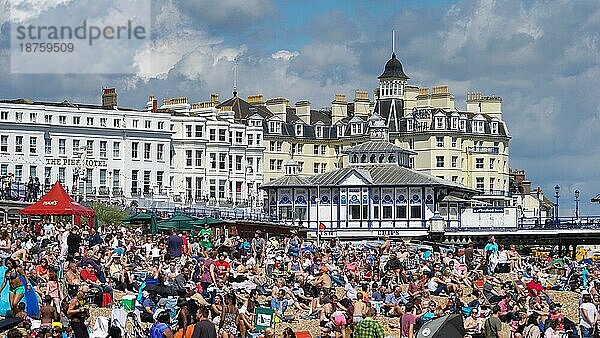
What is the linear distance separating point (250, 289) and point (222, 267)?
7.93 ft

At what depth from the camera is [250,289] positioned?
24.7 meters

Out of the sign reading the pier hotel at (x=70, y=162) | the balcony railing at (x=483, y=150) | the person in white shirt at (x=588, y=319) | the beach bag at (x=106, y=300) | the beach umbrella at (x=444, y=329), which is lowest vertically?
the person in white shirt at (x=588, y=319)

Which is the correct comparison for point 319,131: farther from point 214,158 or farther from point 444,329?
point 444,329

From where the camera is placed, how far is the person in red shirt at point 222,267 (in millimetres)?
26078

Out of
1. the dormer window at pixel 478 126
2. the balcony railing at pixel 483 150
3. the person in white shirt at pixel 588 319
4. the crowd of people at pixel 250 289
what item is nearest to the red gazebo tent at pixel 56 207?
the crowd of people at pixel 250 289

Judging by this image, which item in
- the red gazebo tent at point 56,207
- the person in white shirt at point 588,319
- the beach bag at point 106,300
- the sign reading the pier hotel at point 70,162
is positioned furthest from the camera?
the sign reading the pier hotel at point 70,162

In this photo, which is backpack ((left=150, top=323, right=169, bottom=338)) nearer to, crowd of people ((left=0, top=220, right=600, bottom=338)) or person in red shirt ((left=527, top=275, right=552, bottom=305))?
crowd of people ((left=0, top=220, right=600, bottom=338))

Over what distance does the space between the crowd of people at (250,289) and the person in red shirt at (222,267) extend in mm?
51

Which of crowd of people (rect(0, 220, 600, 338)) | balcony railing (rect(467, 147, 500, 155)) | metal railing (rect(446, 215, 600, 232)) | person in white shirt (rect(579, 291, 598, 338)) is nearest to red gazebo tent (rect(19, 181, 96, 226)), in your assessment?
crowd of people (rect(0, 220, 600, 338))

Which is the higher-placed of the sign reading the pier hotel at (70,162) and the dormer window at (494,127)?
the dormer window at (494,127)

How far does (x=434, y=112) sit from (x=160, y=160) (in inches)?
893

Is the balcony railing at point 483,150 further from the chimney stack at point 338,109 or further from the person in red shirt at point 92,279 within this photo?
the person in red shirt at point 92,279

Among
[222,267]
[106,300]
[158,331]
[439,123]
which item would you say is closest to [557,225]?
[439,123]

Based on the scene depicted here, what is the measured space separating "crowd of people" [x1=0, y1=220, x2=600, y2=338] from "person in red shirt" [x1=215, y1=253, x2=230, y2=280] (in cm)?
5
